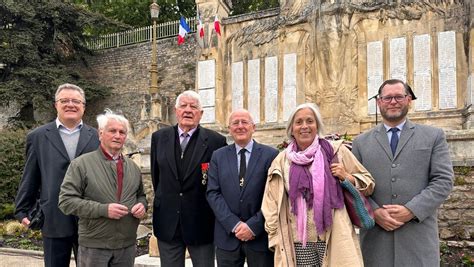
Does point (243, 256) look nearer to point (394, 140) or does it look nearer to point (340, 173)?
point (340, 173)

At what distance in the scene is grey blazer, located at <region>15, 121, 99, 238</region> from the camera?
384 centimetres

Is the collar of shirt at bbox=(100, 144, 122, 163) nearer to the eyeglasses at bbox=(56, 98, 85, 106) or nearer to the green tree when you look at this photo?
the eyeglasses at bbox=(56, 98, 85, 106)

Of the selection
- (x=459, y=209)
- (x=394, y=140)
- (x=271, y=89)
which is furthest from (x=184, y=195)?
(x=271, y=89)

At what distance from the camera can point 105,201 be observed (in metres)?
3.55

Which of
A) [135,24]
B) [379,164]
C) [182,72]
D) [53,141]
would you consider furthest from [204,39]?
[135,24]

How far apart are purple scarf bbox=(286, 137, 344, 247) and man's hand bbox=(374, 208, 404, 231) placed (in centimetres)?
27

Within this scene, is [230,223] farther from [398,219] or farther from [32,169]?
[32,169]

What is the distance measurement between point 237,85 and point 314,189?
988 centimetres

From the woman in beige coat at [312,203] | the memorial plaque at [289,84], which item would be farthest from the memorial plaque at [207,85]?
the woman in beige coat at [312,203]

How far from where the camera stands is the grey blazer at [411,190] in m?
3.15

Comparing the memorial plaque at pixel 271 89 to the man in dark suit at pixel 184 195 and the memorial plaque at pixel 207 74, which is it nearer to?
the memorial plaque at pixel 207 74

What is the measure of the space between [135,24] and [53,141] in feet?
81.2

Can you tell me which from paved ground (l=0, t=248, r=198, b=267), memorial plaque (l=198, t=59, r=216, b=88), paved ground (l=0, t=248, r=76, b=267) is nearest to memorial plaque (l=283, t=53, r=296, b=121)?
memorial plaque (l=198, t=59, r=216, b=88)

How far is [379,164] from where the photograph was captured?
3.30 meters
